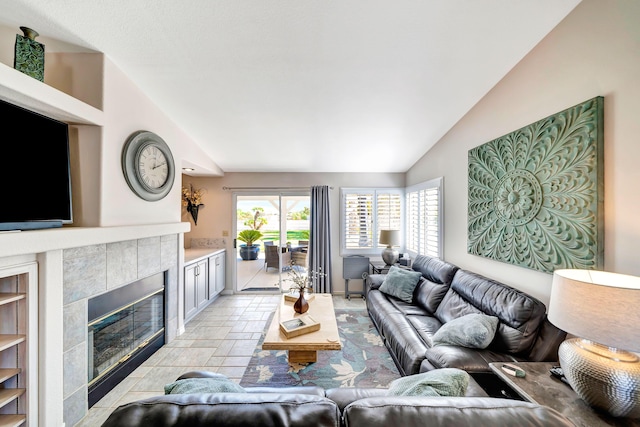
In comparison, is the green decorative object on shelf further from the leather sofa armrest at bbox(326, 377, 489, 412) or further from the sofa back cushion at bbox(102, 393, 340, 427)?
the leather sofa armrest at bbox(326, 377, 489, 412)

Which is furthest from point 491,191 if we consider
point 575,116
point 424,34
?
point 424,34

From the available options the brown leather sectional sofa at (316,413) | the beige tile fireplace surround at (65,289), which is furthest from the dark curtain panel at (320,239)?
the brown leather sectional sofa at (316,413)

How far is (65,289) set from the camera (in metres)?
1.75

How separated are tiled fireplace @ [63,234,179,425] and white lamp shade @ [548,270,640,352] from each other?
313 centimetres

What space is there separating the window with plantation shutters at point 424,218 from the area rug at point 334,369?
164 centimetres

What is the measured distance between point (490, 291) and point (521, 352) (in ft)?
1.67

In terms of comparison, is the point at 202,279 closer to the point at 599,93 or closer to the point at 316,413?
the point at 316,413

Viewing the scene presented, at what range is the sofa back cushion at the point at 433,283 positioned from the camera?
111 inches

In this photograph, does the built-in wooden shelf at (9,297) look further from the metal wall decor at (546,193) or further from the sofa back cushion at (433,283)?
the metal wall decor at (546,193)

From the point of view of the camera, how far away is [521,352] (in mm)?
1802

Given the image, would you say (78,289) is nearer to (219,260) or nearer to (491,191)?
(219,260)

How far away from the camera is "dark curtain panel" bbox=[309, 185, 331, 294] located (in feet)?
14.9

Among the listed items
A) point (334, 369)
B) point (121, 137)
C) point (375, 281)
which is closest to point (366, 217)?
point (375, 281)

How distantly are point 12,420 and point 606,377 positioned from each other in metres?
3.32
